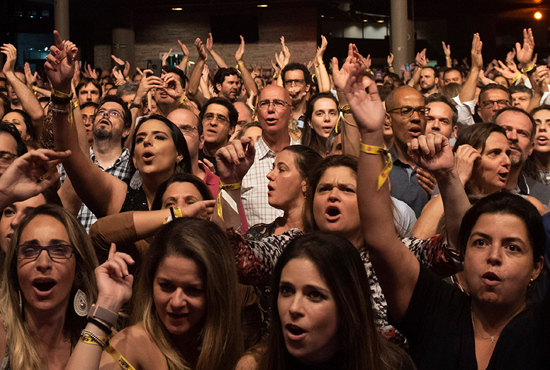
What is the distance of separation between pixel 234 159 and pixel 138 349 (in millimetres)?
871

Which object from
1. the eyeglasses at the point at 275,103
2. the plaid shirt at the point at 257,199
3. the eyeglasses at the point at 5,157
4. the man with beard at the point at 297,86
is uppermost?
the man with beard at the point at 297,86

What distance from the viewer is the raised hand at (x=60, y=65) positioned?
10.2 ft

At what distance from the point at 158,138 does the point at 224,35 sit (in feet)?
52.5

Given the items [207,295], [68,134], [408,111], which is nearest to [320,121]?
[408,111]

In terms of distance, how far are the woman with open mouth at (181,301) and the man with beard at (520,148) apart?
7.43 ft

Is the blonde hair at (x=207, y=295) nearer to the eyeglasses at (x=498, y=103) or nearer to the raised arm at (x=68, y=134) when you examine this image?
the raised arm at (x=68, y=134)

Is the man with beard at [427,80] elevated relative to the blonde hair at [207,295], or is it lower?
elevated

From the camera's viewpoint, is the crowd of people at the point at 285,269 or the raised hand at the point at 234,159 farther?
the raised hand at the point at 234,159

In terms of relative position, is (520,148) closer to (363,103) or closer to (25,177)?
(363,103)

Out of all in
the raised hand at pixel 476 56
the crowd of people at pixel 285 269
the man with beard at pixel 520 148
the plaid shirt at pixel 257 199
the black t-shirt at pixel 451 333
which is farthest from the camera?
the raised hand at pixel 476 56

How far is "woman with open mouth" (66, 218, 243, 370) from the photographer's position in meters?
2.35

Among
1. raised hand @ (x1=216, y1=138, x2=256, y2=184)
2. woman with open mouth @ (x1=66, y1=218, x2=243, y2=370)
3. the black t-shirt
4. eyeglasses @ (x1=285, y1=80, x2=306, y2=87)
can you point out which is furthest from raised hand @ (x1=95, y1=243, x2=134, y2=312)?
eyeglasses @ (x1=285, y1=80, x2=306, y2=87)

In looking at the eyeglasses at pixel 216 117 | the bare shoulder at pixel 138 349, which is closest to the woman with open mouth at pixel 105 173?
the bare shoulder at pixel 138 349

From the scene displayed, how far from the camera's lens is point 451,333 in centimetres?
227
